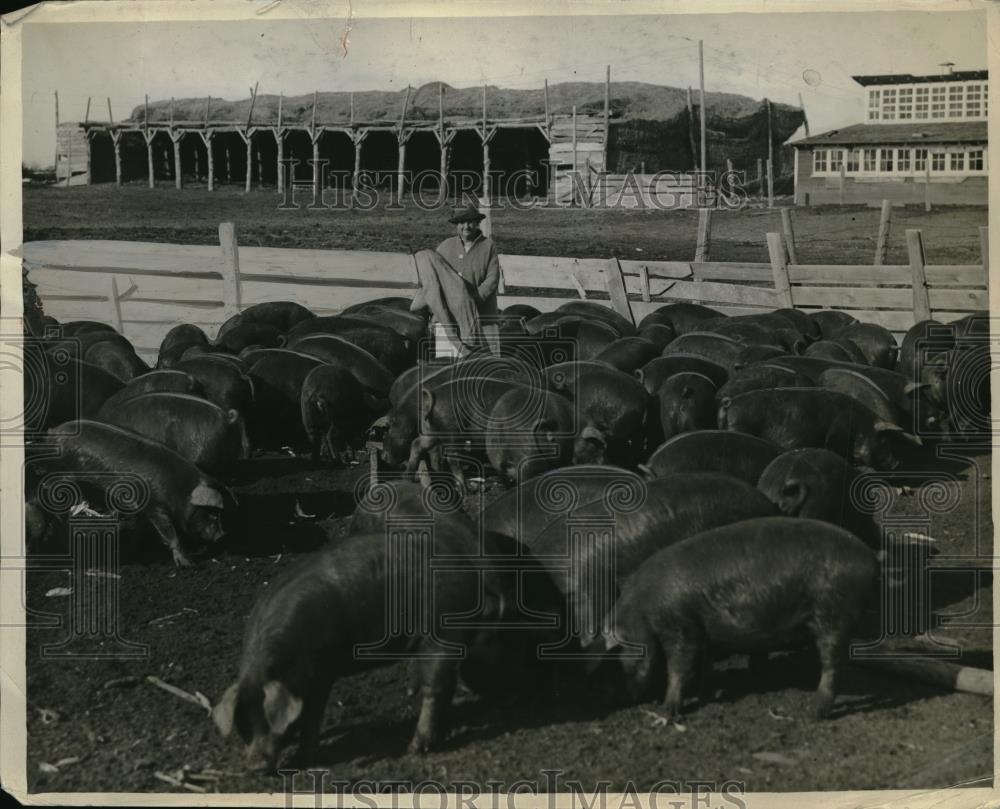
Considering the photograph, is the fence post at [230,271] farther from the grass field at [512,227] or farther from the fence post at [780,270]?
the fence post at [780,270]

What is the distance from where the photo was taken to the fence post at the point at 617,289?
1600 cm

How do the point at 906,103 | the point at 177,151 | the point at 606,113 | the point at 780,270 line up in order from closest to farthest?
1. the point at 906,103
2. the point at 780,270
3. the point at 606,113
4. the point at 177,151

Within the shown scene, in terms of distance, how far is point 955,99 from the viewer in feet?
27.8

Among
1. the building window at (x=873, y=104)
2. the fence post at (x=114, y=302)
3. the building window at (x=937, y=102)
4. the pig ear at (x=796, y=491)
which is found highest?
the building window at (x=873, y=104)

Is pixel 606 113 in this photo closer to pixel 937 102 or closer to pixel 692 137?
pixel 692 137

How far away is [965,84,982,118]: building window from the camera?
800 cm

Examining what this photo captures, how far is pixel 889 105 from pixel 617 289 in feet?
22.1

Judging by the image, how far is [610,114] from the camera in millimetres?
15867

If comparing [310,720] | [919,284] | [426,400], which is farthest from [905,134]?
[310,720]

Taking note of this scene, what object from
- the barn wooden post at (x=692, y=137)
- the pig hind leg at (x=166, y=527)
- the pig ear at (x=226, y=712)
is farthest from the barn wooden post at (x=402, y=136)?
the pig ear at (x=226, y=712)

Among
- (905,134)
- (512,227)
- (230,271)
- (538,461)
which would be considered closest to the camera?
(538,461)

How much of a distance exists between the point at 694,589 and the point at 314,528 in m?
3.61

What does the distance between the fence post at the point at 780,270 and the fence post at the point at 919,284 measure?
1944 millimetres

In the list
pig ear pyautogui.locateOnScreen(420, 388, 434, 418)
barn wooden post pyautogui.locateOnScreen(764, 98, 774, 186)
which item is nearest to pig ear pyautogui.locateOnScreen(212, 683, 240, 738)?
pig ear pyautogui.locateOnScreen(420, 388, 434, 418)
